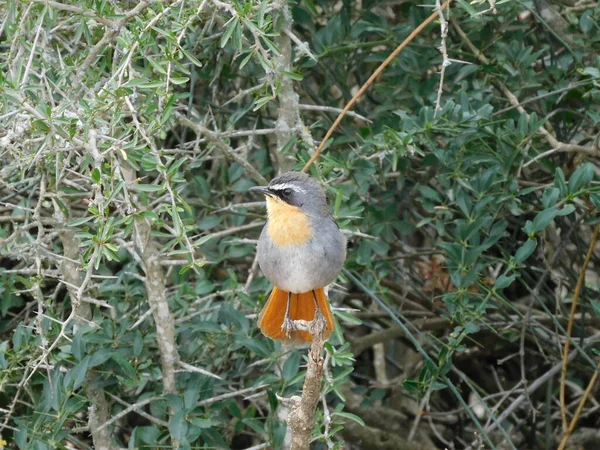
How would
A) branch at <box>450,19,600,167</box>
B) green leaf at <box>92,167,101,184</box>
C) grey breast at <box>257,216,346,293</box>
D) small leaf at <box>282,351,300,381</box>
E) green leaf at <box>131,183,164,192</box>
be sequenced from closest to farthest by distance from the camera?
green leaf at <box>92,167,101,184</box>
green leaf at <box>131,183,164,192</box>
grey breast at <box>257,216,346,293</box>
small leaf at <box>282,351,300,381</box>
branch at <box>450,19,600,167</box>

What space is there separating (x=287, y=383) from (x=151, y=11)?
1.73 m

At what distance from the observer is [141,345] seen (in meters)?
A: 4.26

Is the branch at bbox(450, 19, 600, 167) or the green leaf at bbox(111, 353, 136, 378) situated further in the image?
the branch at bbox(450, 19, 600, 167)

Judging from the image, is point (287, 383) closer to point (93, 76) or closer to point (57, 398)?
point (57, 398)

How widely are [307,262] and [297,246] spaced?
90 millimetres

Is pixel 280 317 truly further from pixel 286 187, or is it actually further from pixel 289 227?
pixel 286 187

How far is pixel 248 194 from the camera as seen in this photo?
564cm

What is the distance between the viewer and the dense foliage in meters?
3.66

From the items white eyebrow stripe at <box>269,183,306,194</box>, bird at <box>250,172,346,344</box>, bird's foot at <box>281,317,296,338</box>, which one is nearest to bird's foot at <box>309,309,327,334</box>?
bird at <box>250,172,346,344</box>

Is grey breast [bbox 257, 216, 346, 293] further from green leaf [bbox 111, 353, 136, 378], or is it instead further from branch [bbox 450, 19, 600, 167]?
branch [bbox 450, 19, 600, 167]

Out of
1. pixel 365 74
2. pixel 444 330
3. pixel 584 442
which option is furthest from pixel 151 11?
pixel 584 442

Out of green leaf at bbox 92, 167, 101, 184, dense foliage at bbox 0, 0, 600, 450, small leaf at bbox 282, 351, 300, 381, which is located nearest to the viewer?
green leaf at bbox 92, 167, 101, 184

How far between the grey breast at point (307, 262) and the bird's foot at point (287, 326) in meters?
0.14

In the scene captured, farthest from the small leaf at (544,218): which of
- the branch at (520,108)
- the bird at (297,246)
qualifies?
the bird at (297,246)
